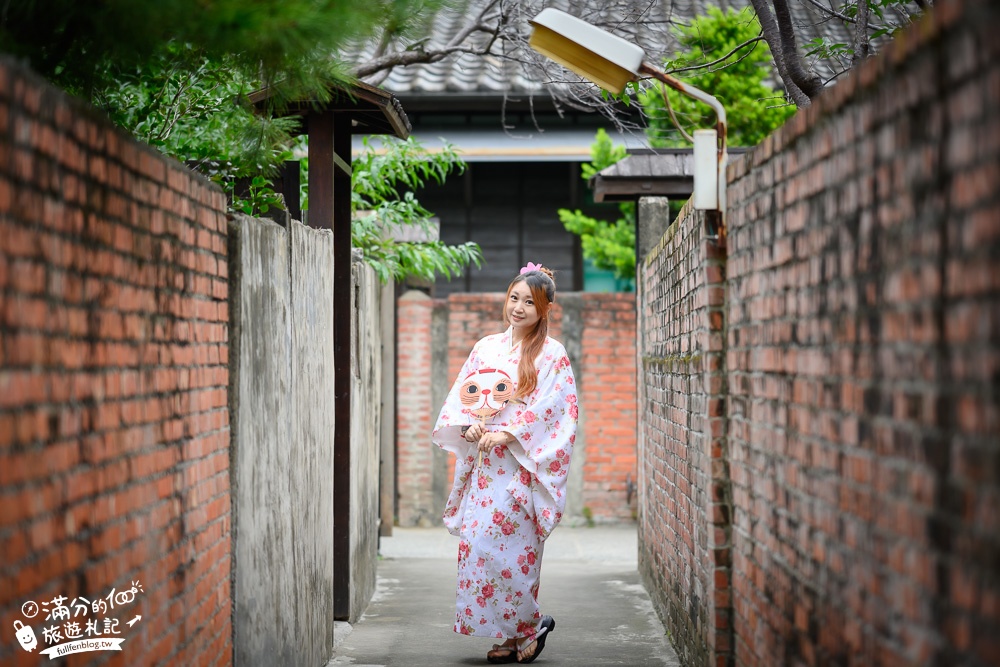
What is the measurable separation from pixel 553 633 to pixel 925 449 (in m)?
4.76

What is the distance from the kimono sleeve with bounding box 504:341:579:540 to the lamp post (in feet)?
6.45

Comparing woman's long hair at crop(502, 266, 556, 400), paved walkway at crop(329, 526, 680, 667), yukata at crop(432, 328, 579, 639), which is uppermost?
woman's long hair at crop(502, 266, 556, 400)

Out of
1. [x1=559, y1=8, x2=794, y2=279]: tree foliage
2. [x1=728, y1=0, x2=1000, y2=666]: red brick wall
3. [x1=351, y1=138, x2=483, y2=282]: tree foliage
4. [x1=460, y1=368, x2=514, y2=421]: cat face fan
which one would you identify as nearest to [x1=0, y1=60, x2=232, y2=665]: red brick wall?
[x1=728, y1=0, x2=1000, y2=666]: red brick wall

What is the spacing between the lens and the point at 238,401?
4328 millimetres

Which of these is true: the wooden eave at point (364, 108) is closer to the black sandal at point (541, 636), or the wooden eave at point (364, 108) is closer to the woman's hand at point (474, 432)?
the woman's hand at point (474, 432)

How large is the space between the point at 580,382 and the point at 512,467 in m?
5.70

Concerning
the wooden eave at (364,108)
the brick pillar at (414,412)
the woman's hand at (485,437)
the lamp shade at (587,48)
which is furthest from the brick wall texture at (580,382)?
the lamp shade at (587,48)

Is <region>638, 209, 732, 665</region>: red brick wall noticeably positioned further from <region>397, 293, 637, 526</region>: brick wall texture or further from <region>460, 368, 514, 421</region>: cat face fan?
<region>397, 293, 637, 526</region>: brick wall texture

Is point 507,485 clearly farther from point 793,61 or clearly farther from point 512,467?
point 793,61

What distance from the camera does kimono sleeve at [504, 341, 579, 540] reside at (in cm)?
601

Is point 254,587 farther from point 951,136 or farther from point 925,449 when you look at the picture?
point 951,136

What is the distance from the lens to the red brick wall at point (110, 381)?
93.7 inches

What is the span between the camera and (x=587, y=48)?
4117 mm

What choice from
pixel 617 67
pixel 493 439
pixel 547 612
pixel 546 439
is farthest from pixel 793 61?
pixel 547 612
